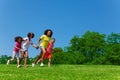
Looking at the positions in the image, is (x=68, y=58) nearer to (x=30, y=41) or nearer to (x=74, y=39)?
(x=74, y=39)

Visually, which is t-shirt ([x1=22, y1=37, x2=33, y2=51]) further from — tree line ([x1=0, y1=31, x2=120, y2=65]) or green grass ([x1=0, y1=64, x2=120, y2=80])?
tree line ([x1=0, y1=31, x2=120, y2=65])

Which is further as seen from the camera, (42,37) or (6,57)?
(6,57)

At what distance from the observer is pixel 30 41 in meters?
23.7

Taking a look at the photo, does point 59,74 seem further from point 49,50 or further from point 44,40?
point 49,50

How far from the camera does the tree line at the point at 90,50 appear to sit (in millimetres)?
87719

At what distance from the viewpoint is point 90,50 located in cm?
8962

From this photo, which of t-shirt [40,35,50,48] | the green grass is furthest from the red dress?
the green grass

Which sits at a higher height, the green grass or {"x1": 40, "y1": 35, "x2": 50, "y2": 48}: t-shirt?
{"x1": 40, "y1": 35, "x2": 50, "y2": 48}: t-shirt

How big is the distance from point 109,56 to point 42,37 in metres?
63.6

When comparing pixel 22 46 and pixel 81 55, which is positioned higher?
pixel 81 55

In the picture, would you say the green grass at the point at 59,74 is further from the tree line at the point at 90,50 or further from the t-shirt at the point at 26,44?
the tree line at the point at 90,50

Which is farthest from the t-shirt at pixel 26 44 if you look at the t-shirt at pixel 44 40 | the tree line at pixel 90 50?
the tree line at pixel 90 50

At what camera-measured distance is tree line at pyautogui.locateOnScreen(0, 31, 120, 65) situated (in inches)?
3453

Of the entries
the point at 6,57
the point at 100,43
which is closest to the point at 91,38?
the point at 100,43
